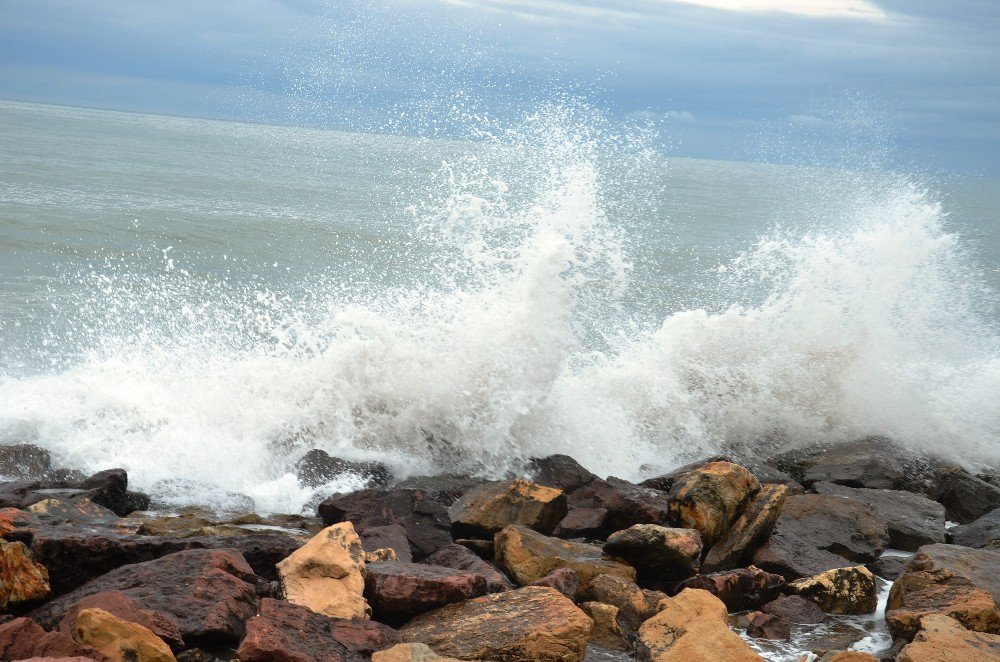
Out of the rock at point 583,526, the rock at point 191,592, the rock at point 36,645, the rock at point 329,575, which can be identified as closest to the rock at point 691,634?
the rock at point 329,575

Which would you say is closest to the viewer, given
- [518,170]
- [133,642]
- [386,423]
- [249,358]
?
[133,642]

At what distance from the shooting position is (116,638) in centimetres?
343

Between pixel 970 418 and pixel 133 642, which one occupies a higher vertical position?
pixel 133 642

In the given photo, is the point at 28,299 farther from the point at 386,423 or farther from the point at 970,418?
the point at 970,418

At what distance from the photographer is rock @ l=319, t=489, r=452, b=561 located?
5.48 metres

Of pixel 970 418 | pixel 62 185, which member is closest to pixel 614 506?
pixel 970 418

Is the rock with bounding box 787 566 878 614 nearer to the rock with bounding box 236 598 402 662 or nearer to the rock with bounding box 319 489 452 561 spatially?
the rock with bounding box 319 489 452 561

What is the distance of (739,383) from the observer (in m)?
9.70

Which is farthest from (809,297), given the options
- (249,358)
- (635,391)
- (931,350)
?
(249,358)

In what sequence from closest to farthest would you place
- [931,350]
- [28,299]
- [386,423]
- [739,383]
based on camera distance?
[386,423] → [739,383] → [931,350] → [28,299]

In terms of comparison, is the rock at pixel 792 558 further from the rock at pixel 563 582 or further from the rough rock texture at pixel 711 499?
the rock at pixel 563 582

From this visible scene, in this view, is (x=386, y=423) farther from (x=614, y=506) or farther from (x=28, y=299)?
(x=28, y=299)

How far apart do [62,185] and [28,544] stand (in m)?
23.8

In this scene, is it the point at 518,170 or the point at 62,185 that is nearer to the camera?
the point at 62,185
